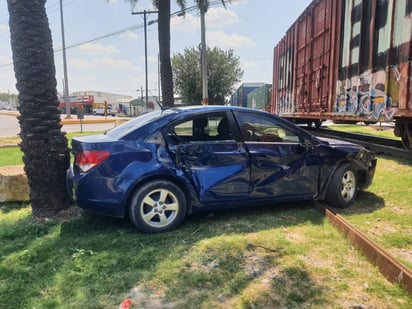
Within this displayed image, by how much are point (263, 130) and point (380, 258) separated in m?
2.24

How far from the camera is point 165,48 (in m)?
Result: 12.7

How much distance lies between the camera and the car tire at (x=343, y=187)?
5012mm

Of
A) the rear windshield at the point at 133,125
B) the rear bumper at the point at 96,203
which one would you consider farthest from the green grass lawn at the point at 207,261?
the rear windshield at the point at 133,125

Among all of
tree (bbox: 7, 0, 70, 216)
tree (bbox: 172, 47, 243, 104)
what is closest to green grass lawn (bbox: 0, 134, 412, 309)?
tree (bbox: 7, 0, 70, 216)

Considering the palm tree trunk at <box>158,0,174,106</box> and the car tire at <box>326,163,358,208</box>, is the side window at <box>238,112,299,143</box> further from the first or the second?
the palm tree trunk at <box>158,0,174,106</box>

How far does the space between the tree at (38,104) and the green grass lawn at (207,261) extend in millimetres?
454

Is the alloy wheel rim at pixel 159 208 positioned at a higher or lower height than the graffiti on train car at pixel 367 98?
lower

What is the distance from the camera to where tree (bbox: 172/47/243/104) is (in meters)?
45.8

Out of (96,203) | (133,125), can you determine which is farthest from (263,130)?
(96,203)

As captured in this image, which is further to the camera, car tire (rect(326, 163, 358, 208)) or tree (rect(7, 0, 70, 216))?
car tire (rect(326, 163, 358, 208))

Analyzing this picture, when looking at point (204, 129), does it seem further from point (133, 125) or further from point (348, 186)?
point (348, 186)

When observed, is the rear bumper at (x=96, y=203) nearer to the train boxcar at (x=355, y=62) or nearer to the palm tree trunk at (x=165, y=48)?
the train boxcar at (x=355, y=62)

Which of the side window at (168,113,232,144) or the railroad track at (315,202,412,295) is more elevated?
the side window at (168,113,232,144)

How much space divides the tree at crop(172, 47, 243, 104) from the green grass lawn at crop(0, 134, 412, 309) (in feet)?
136
